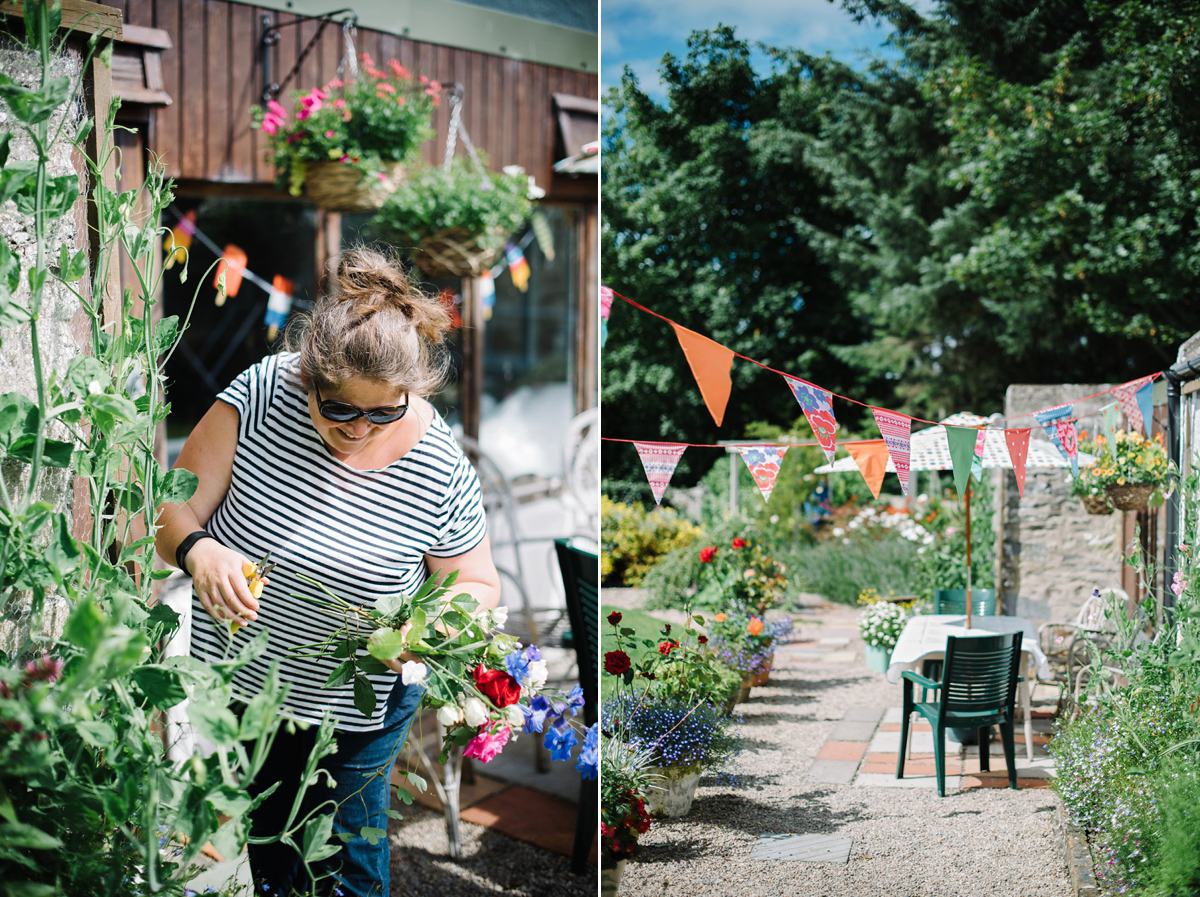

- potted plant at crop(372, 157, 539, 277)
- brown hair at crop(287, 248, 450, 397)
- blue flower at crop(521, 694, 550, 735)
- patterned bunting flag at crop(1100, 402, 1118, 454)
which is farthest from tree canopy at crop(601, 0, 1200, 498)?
blue flower at crop(521, 694, 550, 735)

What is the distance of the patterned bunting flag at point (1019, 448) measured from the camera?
6.96 feet

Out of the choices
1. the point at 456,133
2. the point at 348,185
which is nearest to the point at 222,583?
the point at 348,185

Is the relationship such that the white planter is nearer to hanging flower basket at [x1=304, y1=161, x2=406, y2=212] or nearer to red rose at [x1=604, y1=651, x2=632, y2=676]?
red rose at [x1=604, y1=651, x2=632, y2=676]

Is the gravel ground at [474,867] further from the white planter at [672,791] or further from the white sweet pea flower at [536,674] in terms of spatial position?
the white sweet pea flower at [536,674]

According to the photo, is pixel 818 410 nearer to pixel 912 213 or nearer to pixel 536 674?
pixel 912 213

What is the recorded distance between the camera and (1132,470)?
2014 millimetres

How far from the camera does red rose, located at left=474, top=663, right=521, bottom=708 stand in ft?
4.25

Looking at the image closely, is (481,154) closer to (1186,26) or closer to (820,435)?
(820,435)

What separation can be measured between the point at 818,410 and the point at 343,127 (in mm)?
1751

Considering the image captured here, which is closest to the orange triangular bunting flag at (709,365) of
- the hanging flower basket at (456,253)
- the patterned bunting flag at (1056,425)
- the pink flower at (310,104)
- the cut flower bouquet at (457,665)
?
the patterned bunting flag at (1056,425)

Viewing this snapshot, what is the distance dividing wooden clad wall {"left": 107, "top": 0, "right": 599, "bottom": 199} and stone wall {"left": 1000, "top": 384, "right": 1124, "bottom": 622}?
2.22 meters

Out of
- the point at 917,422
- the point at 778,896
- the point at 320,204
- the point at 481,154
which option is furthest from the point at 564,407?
the point at 778,896

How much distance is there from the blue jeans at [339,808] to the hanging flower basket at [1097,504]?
1651 millimetres

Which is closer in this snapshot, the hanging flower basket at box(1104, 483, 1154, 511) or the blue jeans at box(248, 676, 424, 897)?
the blue jeans at box(248, 676, 424, 897)
